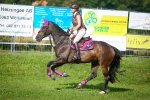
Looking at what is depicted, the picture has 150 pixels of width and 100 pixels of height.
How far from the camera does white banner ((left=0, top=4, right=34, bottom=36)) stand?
20.8 m

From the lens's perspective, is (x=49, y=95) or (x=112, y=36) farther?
(x=112, y=36)

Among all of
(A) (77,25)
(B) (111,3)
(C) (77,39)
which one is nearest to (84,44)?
(C) (77,39)

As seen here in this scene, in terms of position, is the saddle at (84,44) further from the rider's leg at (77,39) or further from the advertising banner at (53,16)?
the advertising banner at (53,16)

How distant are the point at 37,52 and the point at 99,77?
14.9 feet

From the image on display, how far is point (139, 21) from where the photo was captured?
76.3 ft

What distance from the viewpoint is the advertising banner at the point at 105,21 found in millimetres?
21844

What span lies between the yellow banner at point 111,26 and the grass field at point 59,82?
1.81 metres

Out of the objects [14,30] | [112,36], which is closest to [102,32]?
[112,36]

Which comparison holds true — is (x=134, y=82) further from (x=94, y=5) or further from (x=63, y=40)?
(x=94, y=5)

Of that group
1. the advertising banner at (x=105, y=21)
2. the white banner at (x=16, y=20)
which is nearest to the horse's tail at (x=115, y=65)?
the advertising banner at (x=105, y=21)

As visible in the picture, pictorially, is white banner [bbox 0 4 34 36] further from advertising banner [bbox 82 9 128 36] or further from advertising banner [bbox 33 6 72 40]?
advertising banner [bbox 82 9 128 36]

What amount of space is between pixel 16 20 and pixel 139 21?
24.7 ft

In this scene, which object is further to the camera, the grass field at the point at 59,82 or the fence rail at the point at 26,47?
the fence rail at the point at 26,47

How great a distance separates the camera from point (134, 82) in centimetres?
1958
